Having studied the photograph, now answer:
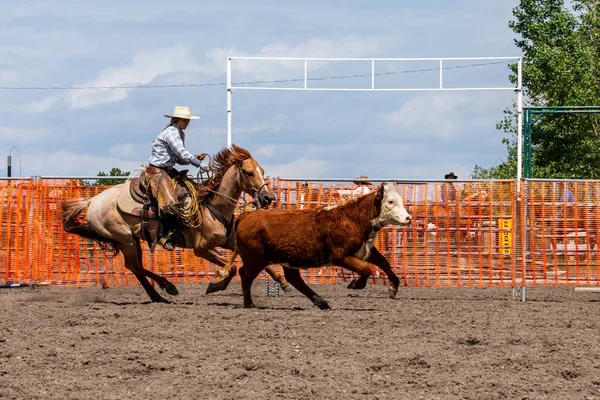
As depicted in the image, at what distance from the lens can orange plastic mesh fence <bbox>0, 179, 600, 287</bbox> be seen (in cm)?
1368

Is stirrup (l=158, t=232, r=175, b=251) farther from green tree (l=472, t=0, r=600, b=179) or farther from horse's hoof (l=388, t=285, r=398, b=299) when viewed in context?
green tree (l=472, t=0, r=600, b=179)

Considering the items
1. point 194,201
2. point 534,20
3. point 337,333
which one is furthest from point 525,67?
point 337,333

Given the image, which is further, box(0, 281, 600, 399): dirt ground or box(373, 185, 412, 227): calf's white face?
box(373, 185, 412, 227): calf's white face

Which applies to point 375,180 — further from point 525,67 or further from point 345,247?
point 525,67

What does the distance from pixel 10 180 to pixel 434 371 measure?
31.8ft

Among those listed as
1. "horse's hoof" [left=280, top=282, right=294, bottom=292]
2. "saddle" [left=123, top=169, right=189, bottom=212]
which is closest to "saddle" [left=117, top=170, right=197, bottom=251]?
"saddle" [left=123, top=169, right=189, bottom=212]

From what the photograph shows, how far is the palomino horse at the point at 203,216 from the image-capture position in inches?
485

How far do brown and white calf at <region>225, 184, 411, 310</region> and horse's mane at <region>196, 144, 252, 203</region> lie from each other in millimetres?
882

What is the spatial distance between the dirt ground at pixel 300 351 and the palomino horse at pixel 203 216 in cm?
71

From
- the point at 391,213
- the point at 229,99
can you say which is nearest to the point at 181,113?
the point at 391,213

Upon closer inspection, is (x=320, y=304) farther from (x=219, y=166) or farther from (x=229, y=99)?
(x=229, y=99)

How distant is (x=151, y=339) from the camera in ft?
29.6

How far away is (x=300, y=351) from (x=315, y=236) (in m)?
3.10

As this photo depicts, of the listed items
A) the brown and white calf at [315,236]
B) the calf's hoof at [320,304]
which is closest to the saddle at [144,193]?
the brown and white calf at [315,236]
